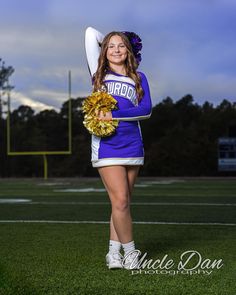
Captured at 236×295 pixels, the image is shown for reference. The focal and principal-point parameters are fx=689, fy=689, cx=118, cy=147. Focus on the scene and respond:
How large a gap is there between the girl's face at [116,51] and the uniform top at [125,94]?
9 cm

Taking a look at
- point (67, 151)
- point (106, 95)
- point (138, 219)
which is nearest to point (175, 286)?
point (106, 95)

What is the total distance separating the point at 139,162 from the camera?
175 inches

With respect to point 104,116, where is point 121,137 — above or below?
below

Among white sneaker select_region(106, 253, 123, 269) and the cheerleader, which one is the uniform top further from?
white sneaker select_region(106, 253, 123, 269)

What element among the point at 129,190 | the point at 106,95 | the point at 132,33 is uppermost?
the point at 132,33

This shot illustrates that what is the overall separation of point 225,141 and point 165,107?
15676 millimetres

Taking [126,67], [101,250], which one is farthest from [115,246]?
[126,67]

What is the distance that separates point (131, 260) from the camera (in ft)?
14.2

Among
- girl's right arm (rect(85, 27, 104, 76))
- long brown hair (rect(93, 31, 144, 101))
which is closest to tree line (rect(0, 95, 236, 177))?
girl's right arm (rect(85, 27, 104, 76))

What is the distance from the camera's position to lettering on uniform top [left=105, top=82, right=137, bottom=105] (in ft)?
14.6

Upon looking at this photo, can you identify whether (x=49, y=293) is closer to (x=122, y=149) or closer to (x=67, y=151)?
(x=122, y=149)

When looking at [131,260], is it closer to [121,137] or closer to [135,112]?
[121,137]

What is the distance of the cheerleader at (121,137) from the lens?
14.3ft

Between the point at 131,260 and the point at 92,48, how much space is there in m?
1.43
